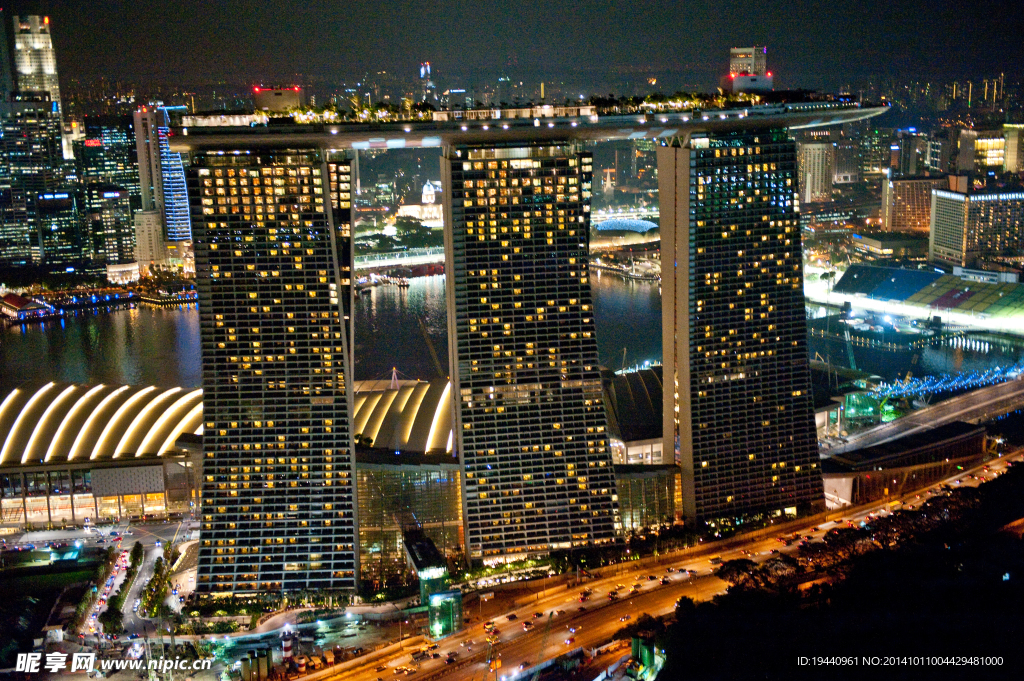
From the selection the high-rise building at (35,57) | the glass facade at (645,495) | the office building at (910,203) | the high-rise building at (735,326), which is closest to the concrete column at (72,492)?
the glass facade at (645,495)

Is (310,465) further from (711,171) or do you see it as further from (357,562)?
(711,171)

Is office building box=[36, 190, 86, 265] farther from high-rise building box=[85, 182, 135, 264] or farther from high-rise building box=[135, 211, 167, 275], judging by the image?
high-rise building box=[135, 211, 167, 275]

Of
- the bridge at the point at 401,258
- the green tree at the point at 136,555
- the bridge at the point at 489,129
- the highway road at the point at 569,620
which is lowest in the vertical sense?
the highway road at the point at 569,620

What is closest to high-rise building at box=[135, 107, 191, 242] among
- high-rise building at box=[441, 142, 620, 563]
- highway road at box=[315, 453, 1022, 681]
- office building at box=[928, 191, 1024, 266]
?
office building at box=[928, 191, 1024, 266]

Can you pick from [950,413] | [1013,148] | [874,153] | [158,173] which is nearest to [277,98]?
[950,413]

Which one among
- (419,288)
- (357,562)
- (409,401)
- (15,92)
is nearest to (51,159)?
(15,92)

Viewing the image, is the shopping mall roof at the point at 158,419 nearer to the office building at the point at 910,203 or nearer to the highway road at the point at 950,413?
the highway road at the point at 950,413

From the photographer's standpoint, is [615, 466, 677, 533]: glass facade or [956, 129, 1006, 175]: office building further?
[956, 129, 1006, 175]: office building
